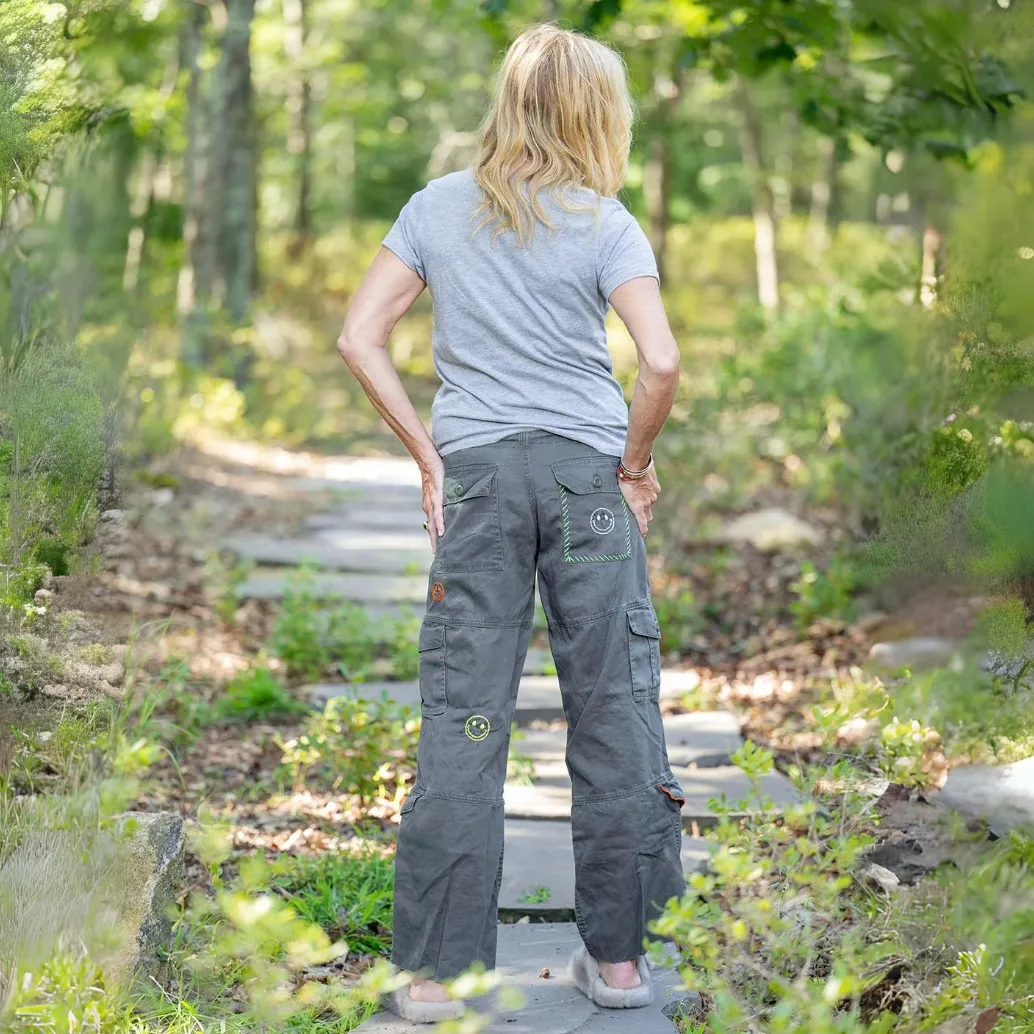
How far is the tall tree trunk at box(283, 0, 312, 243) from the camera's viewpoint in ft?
56.7

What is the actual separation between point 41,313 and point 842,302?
4.73 metres

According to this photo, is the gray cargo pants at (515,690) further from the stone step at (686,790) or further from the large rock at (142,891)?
the stone step at (686,790)

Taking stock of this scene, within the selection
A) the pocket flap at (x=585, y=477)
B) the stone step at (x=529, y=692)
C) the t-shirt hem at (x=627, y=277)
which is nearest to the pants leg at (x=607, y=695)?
the pocket flap at (x=585, y=477)

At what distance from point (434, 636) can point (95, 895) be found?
856mm

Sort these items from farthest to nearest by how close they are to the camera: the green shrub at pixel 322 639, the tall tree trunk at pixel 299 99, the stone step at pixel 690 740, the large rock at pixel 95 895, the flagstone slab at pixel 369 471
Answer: the tall tree trunk at pixel 299 99 < the flagstone slab at pixel 369 471 < the green shrub at pixel 322 639 < the stone step at pixel 690 740 < the large rock at pixel 95 895

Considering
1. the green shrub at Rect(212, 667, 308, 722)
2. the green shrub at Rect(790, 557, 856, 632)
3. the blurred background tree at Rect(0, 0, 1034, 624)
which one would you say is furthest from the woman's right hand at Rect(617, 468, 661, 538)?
the green shrub at Rect(790, 557, 856, 632)

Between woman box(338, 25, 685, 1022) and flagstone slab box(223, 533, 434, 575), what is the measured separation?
4.05 metres

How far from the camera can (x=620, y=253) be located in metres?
2.66

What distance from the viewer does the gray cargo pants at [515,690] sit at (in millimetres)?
2727

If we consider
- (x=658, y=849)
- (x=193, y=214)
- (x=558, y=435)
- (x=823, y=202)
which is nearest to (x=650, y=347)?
(x=558, y=435)

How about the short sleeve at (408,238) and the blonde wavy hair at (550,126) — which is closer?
the blonde wavy hair at (550,126)

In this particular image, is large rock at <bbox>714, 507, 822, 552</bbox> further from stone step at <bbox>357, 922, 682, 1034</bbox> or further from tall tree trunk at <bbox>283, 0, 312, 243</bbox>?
tall tree trunk at <bbox>283, 0, 312, 243</bbox>

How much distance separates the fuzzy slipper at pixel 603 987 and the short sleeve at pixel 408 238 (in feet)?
5.09

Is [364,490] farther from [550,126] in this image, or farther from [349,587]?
[550,126]
